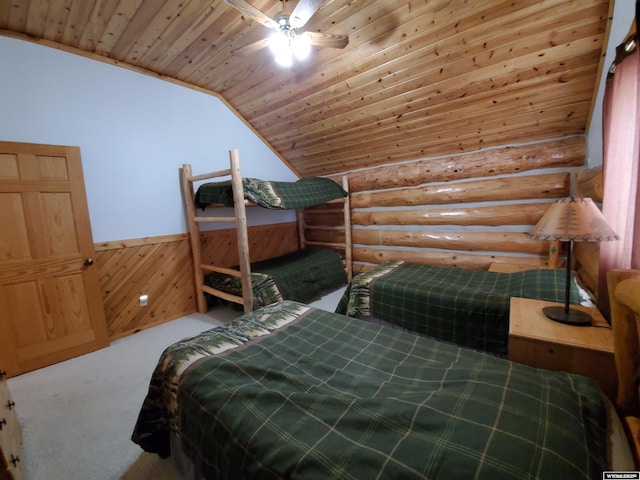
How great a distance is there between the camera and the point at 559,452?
2.58ft

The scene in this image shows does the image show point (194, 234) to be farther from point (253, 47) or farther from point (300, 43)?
point (300, 43)

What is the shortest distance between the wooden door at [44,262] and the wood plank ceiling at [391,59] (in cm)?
121

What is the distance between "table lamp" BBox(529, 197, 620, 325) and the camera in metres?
1.30

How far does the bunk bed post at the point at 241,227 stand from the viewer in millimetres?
2854

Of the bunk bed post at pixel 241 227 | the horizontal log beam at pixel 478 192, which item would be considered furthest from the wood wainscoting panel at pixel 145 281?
the horizontal log beam at pixel 478 192

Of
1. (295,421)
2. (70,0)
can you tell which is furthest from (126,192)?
(295,421)

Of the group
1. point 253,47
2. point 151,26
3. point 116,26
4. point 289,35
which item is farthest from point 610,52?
point 116,26

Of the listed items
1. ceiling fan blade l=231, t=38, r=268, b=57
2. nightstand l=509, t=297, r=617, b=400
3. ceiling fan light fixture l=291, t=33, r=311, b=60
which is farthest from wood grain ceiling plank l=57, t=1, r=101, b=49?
nightstand l=509, t=297, r=617, b=400

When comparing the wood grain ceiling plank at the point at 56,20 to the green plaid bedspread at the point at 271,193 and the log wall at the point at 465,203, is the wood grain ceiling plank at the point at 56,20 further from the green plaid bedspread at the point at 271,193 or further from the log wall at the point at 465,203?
the log wall at the point at 465,203

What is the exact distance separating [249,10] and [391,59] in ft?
4.74

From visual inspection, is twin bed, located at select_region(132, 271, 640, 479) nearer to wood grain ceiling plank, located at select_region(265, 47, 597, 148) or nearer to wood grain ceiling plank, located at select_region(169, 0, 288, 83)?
wood grain ceiling plank, located at select_region(265, 47, 597, 148)

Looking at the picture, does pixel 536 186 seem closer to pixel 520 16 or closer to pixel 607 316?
pixel 520 16

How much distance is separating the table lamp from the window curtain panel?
0.36 ft

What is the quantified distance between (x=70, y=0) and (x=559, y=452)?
386 cm
